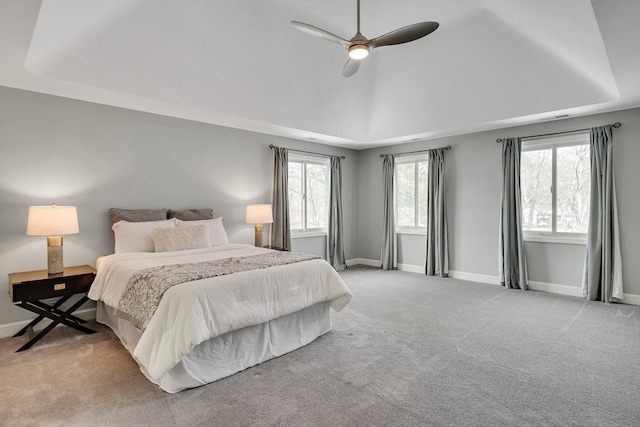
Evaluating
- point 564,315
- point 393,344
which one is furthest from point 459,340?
point 564,315

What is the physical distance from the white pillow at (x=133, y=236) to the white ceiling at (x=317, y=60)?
1378 millimetres

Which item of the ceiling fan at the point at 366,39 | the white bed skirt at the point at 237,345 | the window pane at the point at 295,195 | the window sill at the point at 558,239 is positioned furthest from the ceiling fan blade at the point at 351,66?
the window sill at the point at 558,239

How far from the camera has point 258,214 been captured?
16.6 ft

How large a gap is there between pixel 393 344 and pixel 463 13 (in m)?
3.54

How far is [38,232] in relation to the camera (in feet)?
10.4

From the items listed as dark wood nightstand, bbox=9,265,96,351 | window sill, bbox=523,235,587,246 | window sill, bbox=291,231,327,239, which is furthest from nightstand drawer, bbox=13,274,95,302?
window sill, bbox=523,235,587,246

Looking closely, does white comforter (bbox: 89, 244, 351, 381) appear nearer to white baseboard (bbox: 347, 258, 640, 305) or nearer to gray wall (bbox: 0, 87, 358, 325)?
gray wall (bbox: 0, 87, 358, 325)

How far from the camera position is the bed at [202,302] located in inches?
94.0

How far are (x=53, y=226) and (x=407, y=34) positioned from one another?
3.48 meters

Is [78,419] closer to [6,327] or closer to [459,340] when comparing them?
[6,327]

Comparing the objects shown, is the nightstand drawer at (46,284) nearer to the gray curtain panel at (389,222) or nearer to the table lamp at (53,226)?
the table lamp at (53,226)

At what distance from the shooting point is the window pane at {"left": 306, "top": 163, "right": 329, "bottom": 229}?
6.48 m

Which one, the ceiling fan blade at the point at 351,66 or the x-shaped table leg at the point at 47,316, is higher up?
the ceiling fan blade at the point at 351,66

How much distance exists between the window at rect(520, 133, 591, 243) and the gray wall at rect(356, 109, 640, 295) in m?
0.17
